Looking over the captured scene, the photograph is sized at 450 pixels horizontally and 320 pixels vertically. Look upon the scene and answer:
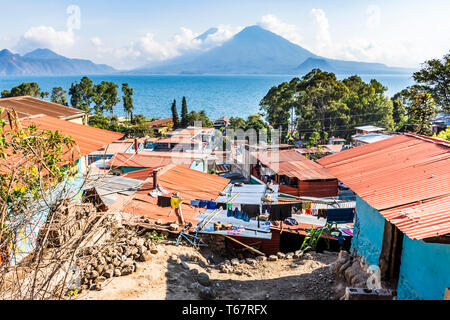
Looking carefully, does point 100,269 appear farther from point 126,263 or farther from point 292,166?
point 292,166

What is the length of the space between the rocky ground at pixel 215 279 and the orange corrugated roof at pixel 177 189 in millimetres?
1997

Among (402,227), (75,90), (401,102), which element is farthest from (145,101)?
(402,227)

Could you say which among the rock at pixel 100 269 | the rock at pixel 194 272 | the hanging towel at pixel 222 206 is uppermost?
the rock at pixel 100 269

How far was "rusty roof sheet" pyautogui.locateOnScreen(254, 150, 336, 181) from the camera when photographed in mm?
21880

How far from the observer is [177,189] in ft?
45.3

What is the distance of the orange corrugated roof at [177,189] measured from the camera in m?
11.9

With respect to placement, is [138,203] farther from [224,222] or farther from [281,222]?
[281,222]

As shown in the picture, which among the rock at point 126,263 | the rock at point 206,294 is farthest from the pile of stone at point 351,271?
the rock at point 126,263

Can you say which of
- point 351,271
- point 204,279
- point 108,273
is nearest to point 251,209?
point 204,279

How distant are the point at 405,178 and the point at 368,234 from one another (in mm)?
1617

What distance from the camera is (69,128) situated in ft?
40.3

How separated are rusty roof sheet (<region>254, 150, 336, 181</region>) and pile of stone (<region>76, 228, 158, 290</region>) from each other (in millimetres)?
14242

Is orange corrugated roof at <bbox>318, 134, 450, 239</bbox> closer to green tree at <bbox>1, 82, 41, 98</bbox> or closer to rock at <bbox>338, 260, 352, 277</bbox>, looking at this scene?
rock at <bbox>338, 260, 352, 277</bbox>

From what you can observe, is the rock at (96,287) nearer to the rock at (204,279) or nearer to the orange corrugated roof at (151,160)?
the rock at (204,279)
